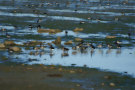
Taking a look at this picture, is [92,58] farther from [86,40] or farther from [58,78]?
[86,40]

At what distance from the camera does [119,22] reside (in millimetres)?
30719

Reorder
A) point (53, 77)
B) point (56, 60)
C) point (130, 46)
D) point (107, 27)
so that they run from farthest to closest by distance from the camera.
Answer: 1. point (107, 27)
2. point (130, 46)
3. point (56, 60)
4. point (53, 77)

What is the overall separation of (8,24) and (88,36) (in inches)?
294

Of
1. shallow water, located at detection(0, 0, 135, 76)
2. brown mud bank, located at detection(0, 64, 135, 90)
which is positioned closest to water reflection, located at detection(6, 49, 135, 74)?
shallow water, located at detection(0, 0, 135, 76)

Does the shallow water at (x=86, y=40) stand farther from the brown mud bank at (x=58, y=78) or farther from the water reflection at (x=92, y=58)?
the brown mud bank at (x=58, y=78)

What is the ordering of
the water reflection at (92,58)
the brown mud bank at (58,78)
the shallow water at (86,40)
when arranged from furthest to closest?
1. the shallow water at (86,40)
2. the water reflection at (92,58)
3. the brown mud bank at (58,78)

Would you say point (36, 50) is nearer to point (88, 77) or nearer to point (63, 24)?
point (88, 77)

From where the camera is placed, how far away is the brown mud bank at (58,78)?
37.3 feet

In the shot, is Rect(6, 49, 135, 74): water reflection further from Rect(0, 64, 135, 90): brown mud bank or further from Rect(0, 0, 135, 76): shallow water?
Rect(0, 64, 135, 90): brown mud bank

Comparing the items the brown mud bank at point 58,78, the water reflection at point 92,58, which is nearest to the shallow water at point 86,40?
the water reflection at point 92,58

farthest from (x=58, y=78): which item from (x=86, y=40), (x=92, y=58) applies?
(x=86, y=40)

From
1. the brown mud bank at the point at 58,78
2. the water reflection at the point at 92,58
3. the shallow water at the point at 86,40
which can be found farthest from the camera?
the shallow water at the point at 86,40

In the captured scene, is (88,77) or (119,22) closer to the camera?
(88,77)

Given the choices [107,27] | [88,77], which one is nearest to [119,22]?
[107,27]
